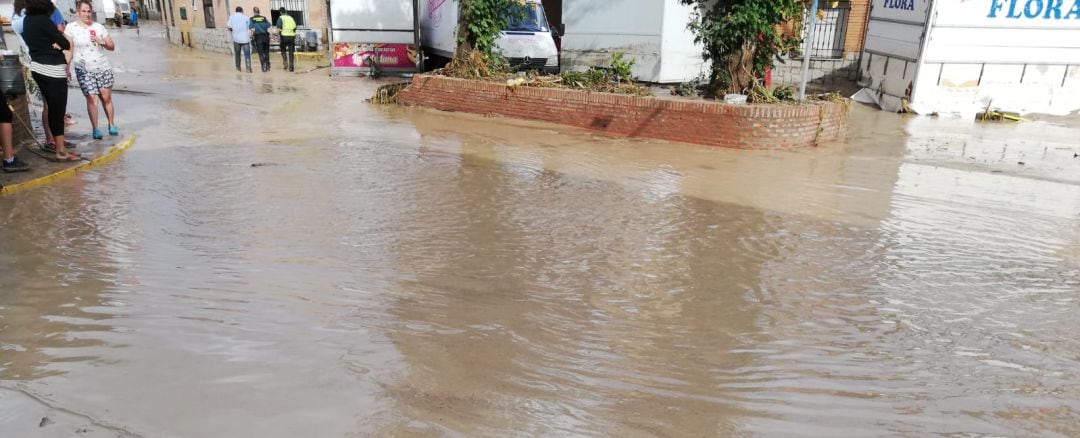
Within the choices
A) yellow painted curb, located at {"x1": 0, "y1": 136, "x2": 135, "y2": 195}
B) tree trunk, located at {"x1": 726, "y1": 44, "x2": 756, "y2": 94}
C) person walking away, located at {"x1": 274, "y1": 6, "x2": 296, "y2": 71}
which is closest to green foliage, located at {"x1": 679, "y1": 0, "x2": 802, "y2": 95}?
tree trunk, located at {"x1": 726, "y1": 44, "x2": 756, "y2": 94}

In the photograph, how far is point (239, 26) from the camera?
62.5 ft

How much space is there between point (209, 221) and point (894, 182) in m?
7.28

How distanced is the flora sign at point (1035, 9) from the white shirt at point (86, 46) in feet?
47.8

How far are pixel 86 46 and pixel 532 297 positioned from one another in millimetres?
6998

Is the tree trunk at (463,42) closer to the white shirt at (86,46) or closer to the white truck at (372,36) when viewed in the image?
the white truck at (372,36)

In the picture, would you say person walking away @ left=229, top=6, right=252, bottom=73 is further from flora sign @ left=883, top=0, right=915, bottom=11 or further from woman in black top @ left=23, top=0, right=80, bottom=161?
flora sign @ left=883, top=0, right=915, bottom=11

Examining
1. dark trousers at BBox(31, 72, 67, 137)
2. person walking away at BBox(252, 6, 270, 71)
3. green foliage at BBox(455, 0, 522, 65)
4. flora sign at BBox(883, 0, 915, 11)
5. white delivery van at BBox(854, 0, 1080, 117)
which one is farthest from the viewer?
person walking away at BBox(252, 6, 270, 71)

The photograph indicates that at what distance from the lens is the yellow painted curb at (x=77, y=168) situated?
21.8 feet

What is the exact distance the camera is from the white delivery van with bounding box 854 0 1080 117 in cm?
1344

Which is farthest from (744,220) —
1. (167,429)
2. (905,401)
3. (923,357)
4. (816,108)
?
(167,429)

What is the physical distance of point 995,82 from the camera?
1392cm

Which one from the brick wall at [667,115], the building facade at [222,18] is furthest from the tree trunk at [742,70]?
the building facade at [222,18]

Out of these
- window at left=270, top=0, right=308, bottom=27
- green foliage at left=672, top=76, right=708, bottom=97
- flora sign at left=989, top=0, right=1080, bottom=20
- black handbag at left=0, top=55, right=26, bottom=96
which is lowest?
green foliage at left=672, top=76, right=708, bottom=97

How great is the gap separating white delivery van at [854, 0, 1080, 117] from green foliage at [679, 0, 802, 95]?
4.92m
